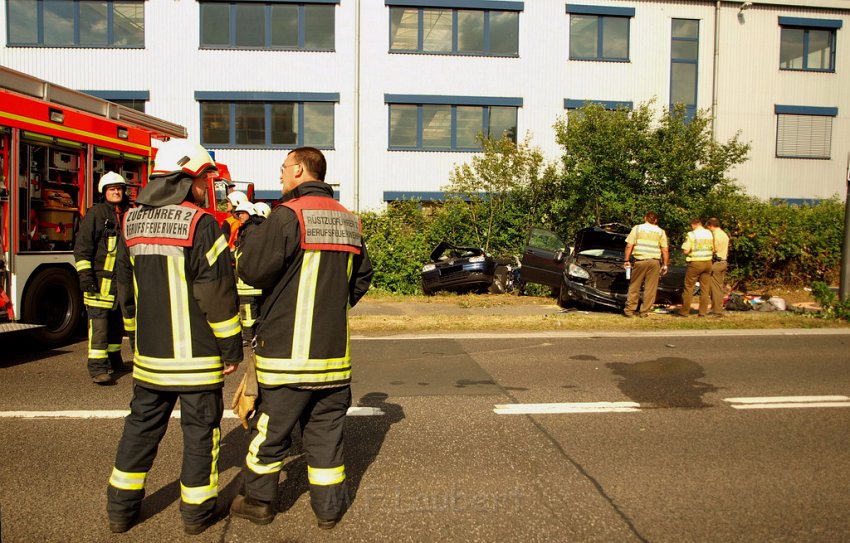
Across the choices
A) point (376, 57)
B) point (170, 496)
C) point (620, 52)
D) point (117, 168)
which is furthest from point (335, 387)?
point (620, 52)

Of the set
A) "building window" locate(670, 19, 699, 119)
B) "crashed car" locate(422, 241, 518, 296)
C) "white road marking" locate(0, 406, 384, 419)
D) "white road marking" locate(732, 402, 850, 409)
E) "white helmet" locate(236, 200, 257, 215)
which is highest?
"building window" locate(670, 19, 699, 119)

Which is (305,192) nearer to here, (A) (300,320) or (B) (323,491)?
(A) (300,320)

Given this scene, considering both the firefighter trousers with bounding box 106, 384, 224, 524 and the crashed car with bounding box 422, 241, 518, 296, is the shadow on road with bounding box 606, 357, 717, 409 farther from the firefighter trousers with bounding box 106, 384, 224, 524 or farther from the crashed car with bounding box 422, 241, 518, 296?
the crashed car with bounding box 422, 241, 518, 296

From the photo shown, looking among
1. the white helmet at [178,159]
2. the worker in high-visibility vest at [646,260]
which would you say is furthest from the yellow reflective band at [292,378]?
the worker in high-visibility vest at [646,260]

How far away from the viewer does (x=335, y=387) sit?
3.52 m

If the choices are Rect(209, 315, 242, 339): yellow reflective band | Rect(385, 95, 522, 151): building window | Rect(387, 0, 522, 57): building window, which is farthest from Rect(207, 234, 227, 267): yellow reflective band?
Rect(387, 0, 522, 57): building window

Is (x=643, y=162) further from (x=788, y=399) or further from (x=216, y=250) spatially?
(x=216, y=250)

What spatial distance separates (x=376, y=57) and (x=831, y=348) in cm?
1752

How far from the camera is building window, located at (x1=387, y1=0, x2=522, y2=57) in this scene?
2305 cm

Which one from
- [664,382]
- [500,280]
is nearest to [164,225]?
[664,382]

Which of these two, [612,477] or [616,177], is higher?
[616,177]

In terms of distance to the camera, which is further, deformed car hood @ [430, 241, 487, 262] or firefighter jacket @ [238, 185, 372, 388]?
deformed car hood @ [430, 241, 487, 262]

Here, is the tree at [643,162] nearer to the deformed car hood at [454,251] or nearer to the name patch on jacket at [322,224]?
the deformed car hood at [454,251]

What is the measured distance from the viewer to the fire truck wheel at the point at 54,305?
8070mm
